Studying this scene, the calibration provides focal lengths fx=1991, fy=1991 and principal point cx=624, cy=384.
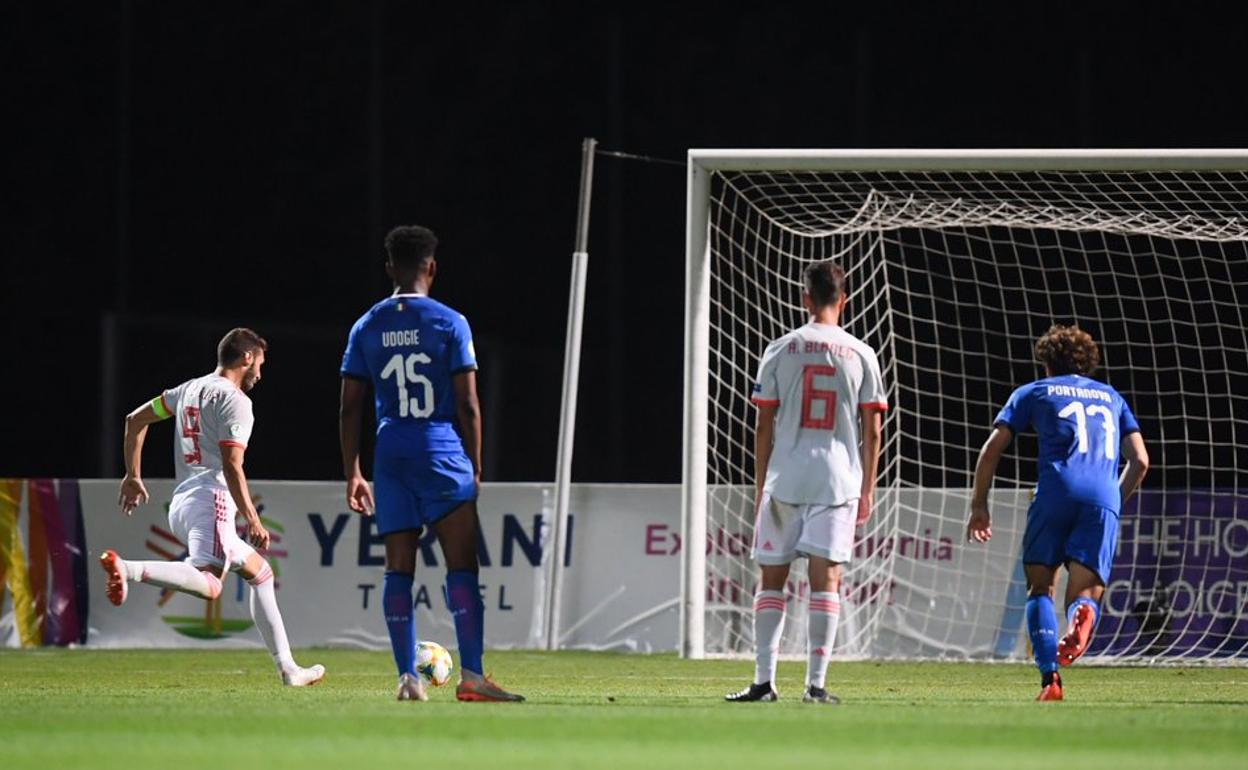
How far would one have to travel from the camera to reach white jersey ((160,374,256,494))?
884 cm

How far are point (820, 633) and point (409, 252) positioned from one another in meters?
2.11

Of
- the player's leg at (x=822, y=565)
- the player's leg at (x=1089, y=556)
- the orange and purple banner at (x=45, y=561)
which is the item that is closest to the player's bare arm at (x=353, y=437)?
A: the player's leg at (x=822, y=565)

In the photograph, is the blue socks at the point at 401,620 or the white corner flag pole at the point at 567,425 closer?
the blue socks at the point at 401,620

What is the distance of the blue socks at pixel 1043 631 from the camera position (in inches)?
315

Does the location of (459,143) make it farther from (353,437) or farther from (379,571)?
(353,437)

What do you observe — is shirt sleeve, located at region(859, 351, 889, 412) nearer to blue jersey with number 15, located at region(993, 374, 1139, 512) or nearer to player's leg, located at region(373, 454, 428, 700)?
blue jersey with number 15, located at region(993, 374, 1139, 512)

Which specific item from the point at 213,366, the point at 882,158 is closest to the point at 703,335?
the point at 882,158

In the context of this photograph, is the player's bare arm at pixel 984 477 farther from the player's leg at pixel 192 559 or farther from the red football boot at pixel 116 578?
the red football boot at pixel 116 578

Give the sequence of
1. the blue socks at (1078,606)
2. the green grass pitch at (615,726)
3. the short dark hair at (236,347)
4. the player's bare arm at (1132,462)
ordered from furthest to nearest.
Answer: the short dark hair at (236,347), the player's bare arm at (1132,462), the blue socks at (1078,606), the green grass pitch at (615,726)

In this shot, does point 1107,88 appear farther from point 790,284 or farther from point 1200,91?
point 790,284

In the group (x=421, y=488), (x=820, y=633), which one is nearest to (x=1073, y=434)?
(x=820, y=633)

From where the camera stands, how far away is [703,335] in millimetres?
11938

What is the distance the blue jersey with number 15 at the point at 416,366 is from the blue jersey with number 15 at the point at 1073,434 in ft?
7.75

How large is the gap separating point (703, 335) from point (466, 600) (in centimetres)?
486
